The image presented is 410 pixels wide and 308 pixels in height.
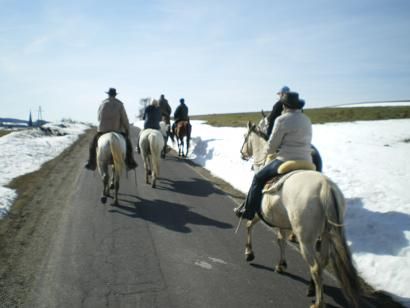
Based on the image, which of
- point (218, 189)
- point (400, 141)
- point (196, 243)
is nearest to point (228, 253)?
point (196, 243)

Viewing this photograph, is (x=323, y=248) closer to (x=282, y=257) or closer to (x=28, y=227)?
(x=282, y=257)

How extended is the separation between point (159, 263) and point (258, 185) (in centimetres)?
215

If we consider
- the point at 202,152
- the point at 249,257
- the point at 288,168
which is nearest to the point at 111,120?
the point at 249,257

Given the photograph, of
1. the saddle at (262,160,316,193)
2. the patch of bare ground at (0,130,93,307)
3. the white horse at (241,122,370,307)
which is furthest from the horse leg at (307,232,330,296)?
the patch of bare ground at (0,130,93,307)

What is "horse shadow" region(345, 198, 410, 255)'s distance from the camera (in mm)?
5629

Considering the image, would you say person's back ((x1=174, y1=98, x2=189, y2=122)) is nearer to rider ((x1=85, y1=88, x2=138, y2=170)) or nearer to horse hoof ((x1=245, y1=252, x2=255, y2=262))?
rider ((x1=85, y1=88, x2=138, y2=170))

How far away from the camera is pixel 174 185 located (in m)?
11.2

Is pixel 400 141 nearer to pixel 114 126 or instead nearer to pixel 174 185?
pixel 174 185

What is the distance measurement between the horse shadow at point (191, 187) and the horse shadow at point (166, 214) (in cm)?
143

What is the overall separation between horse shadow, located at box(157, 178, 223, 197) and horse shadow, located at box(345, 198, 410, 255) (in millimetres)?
4454

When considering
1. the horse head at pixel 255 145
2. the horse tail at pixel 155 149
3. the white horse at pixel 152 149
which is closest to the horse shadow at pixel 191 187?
the white horse at pixel 152 149

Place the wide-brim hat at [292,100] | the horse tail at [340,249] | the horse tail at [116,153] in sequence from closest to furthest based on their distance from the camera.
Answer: the horse tail at [340,249], the wide-brim hat at [292,100], the horse tail at [116,153]

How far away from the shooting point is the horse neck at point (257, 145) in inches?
275

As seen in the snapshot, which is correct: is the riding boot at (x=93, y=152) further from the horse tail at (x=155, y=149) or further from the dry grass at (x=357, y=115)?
the dry grass at (x=357, y=115)
